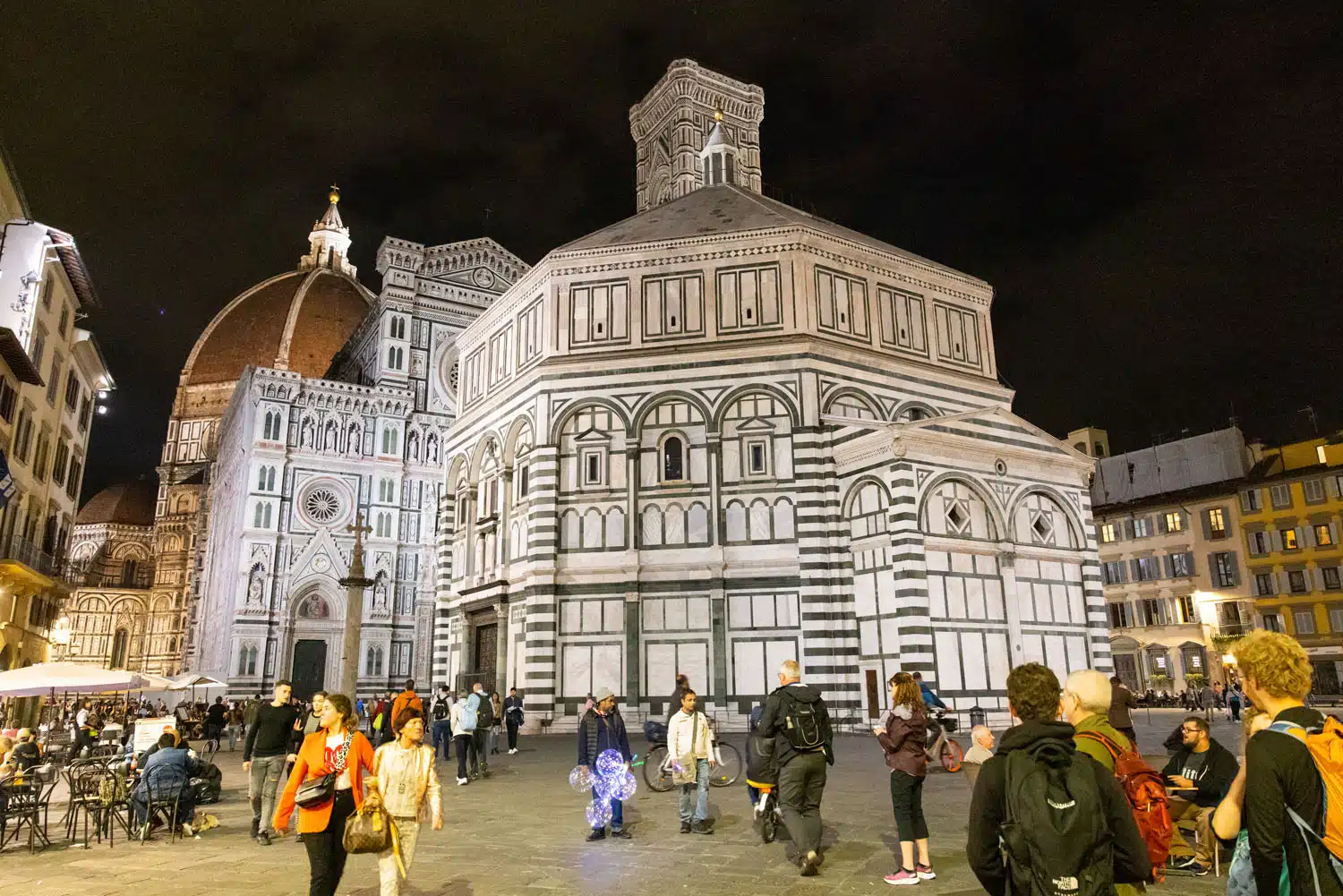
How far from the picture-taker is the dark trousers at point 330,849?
18.9ft

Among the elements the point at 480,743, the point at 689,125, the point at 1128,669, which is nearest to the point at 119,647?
the point at 689,125

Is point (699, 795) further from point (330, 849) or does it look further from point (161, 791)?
point (161, 791)

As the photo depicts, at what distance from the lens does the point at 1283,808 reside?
326 centimetres

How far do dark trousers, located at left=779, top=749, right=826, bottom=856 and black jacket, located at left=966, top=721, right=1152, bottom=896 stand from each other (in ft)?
12.2

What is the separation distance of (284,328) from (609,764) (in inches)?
2826

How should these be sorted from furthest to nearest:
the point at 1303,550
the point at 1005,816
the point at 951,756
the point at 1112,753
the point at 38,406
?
the point at 1303,550 → the point at 38,406 → the point at 951,756 → the point at 1112,753 → the point at 1005,816

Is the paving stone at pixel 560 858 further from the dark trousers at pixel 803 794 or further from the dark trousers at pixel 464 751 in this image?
the dark trousers at pixel 464 751

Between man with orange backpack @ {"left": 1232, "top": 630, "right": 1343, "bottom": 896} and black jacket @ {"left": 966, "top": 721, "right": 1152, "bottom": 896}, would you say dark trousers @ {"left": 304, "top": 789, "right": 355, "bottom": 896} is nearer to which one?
black jacket @ {"left": 966, "top": 721, "right": 1152, "bottom": 896}

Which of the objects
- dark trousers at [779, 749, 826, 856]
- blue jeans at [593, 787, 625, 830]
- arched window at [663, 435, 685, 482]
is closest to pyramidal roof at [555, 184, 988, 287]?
arched window at [663, 435, 685, 482]

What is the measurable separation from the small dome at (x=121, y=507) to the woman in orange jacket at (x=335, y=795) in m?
78.8

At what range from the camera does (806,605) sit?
2353 cm

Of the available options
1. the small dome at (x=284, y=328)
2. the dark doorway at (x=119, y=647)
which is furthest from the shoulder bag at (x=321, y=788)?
the dark doorway at (x=119, y=647)

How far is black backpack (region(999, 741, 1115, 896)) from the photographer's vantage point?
3.46 metres

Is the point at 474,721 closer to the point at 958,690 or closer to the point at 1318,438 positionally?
the point at 958,690
